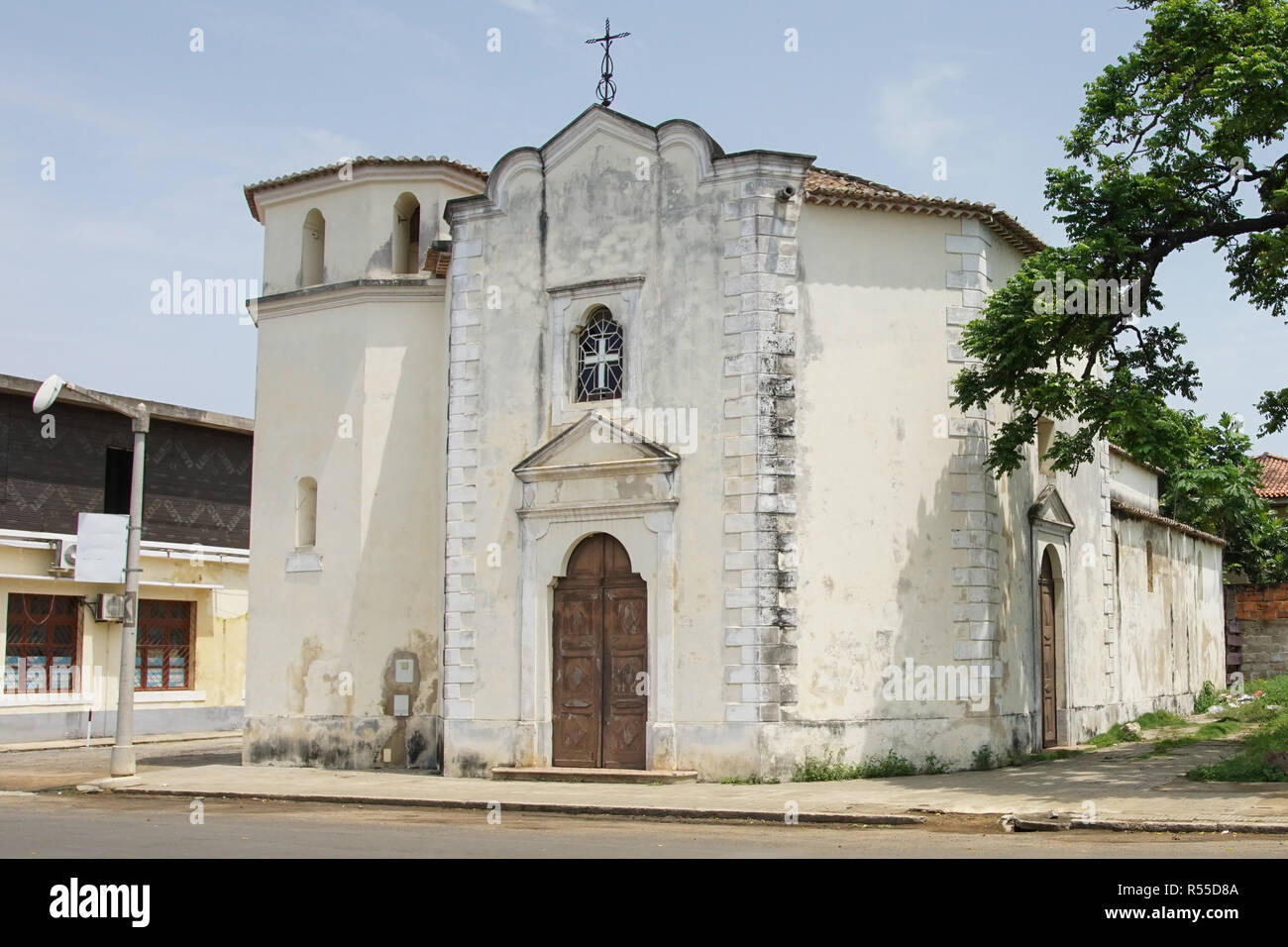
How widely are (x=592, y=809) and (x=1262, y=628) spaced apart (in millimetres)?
25991

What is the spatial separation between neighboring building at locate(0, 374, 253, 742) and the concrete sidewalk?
1113 centimetres

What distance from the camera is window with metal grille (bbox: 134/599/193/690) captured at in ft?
107

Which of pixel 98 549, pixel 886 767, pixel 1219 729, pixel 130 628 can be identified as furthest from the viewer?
pixel 98 549

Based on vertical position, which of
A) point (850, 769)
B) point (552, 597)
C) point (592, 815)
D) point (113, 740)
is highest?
point (552, 597)

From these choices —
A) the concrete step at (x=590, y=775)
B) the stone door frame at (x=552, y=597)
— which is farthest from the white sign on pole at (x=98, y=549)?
the concrete step at (x=590, y=775)

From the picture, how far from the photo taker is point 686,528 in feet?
61.2

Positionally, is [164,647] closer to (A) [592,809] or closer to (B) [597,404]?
(B) [597,404]

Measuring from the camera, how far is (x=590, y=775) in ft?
60.4

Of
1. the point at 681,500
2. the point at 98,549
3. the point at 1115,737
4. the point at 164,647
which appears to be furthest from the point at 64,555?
the point at 1115,737

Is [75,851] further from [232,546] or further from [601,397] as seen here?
[232,546]

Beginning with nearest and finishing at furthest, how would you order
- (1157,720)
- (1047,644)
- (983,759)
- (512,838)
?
(512,838) → (983,759) → (1047,644) → (1157,720)

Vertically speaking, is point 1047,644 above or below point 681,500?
below

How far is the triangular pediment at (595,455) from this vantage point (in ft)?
61.9

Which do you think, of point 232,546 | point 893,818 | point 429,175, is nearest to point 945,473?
point 893,818
